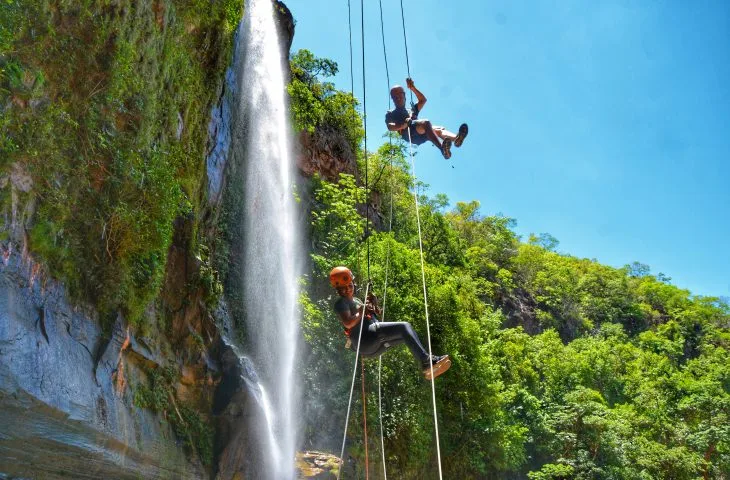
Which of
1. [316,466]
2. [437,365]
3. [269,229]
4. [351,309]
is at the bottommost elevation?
[316,466]

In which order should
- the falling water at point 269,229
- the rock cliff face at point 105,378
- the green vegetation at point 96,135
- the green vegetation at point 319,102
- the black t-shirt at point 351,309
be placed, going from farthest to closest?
the green vegetation at point 319,102 < the falling water at point 269,229 < the black t-shirt at point 351,309 < the green vegetation at point 96,135 < the rock cliff face at point 105,378

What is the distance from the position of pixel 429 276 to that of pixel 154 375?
10798 millimetres

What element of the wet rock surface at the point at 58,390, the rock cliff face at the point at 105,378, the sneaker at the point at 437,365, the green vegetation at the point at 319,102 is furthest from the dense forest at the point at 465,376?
the wet rock surface at the point at 58,390

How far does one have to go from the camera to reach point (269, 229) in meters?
18.9

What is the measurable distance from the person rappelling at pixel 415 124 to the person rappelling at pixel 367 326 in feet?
10.1

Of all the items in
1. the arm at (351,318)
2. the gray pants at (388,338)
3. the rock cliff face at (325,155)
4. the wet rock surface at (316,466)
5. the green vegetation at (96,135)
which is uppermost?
the rock cliff face at (325,155)

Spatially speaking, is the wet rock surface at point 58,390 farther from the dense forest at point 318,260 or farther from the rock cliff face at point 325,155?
the rock cliff face at point 325,155

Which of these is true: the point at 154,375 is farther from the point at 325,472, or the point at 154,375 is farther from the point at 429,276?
the point at 429,276

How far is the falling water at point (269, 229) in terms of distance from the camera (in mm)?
14016

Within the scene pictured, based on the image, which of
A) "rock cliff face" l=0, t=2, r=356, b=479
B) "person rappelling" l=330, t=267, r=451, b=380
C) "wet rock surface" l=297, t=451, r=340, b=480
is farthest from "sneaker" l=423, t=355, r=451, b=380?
"wet rock surface" l=297, t=451, r=340, b=480

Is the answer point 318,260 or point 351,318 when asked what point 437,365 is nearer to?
point 351,318

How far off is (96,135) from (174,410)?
5.09 meters

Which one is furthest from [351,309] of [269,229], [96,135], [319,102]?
[319,102]

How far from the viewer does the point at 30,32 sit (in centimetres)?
708
